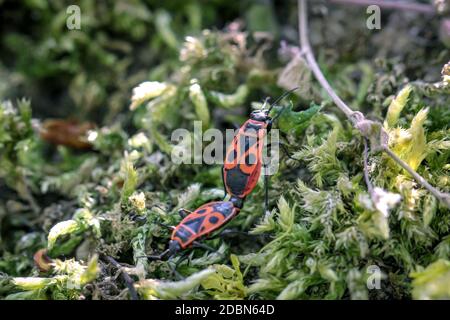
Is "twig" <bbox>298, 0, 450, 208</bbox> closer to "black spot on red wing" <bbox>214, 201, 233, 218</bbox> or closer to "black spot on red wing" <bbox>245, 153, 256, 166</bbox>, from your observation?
"black spot on red wing" <bbox>245, 153, 256, 166</bbox>

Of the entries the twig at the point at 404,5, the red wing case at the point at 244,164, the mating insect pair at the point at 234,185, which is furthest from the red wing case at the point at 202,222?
the twig at the point at 404,5

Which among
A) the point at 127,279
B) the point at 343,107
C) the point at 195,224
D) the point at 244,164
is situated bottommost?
the point at 127,279

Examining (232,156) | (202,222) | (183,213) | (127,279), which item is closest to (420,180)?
(232,156)

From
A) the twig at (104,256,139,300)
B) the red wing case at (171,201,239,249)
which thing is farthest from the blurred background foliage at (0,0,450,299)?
the red wing case at (171,201,239,249)

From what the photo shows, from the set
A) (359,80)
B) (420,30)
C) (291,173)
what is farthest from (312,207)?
(420,30)

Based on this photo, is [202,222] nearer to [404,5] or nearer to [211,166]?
[211,166]
